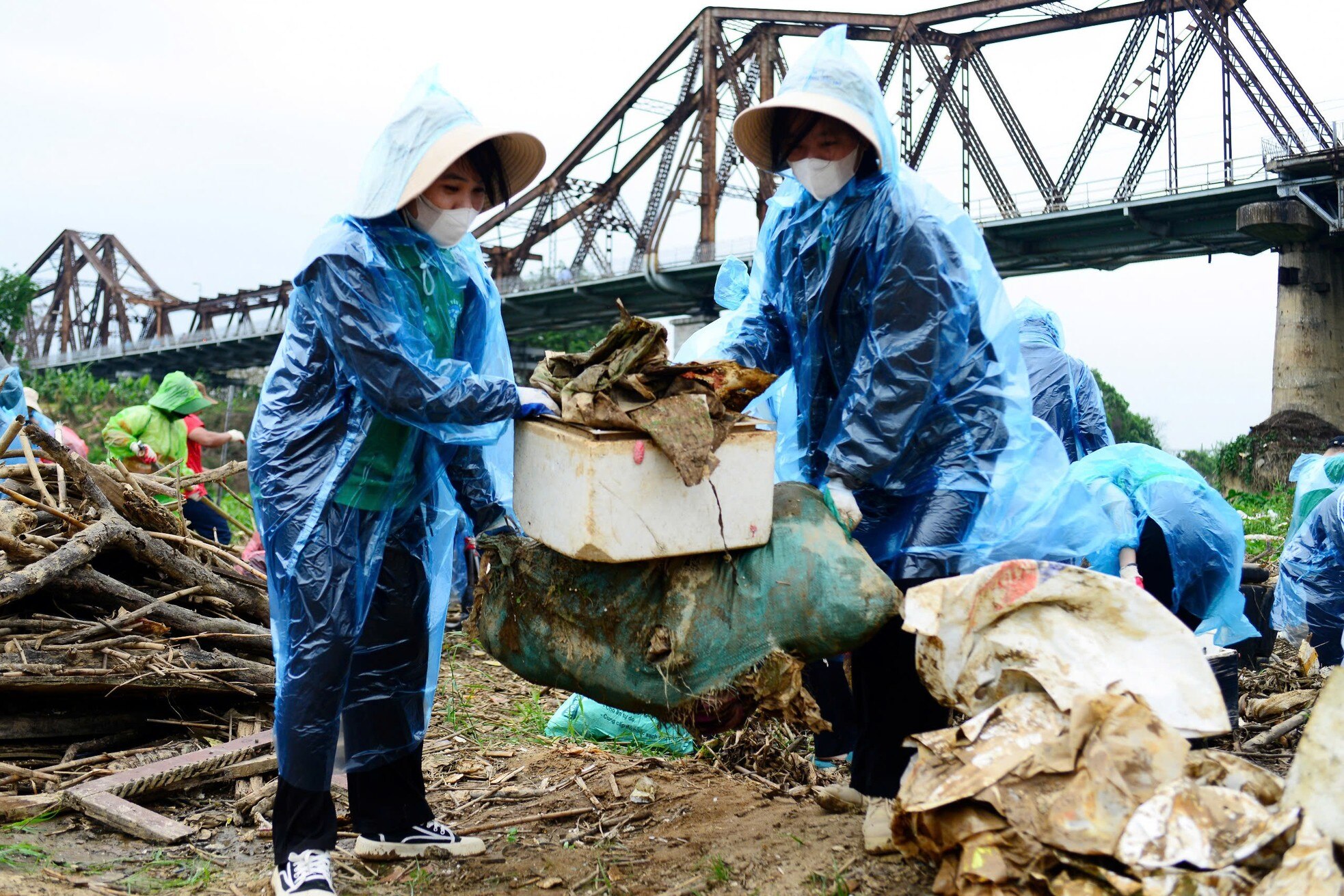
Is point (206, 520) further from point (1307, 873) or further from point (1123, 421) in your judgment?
point (1123, 421)

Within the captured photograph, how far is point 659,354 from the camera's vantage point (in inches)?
82.5

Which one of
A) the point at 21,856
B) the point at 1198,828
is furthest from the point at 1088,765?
the point at 21,856

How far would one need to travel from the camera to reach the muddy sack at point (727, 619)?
207 cm

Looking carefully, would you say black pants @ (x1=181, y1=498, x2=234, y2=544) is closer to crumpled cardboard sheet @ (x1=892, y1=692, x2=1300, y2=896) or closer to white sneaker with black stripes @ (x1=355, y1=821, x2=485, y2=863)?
Result: white sneaker with black stripes @ (x1=355, y1=821, x2=485, y2=863)

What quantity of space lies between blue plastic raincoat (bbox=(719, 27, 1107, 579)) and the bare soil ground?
68 cm

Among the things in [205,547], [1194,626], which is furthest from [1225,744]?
[205,547]

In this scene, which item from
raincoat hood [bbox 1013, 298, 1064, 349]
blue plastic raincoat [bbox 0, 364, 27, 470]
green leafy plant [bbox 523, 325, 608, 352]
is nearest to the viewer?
raincoat hood [bbox 1013, 298, 1064, 349]

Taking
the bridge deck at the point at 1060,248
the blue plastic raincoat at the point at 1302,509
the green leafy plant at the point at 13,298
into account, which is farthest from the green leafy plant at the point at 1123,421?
the green leafy plant at the point at 13,298

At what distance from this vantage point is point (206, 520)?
5184 mm

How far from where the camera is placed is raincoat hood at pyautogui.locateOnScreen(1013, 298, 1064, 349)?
432 centimetres

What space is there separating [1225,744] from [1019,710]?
6.91 feet

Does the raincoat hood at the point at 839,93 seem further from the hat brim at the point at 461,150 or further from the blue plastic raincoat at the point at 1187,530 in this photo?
the blue plastic raincoat at the point at 1187,530

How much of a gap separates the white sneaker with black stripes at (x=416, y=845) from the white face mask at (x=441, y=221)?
1324mm

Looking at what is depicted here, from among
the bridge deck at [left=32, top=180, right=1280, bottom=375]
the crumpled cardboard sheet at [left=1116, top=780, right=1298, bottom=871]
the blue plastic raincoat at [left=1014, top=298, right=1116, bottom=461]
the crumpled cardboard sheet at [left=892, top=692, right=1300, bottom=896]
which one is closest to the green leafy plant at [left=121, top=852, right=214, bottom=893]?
the crumpled cardboard sheet at [left=892, top=692, right=1300, bottom=896]
